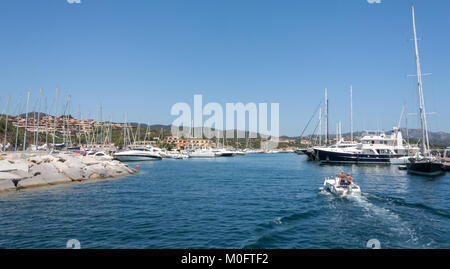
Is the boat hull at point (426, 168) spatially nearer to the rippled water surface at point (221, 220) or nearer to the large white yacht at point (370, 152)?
the rippled water surface at point (221, 220)

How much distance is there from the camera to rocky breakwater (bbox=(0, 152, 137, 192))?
1013 inches

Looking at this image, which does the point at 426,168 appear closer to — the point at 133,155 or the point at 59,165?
the point at 59,165

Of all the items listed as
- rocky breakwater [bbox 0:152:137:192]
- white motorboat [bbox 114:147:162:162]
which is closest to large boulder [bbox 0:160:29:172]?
rocky breakwater [bbox 0:152:137:192]

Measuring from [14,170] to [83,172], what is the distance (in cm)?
906

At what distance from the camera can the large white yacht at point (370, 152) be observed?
64875 millimetres

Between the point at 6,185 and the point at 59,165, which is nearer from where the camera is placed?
the point at 6,185

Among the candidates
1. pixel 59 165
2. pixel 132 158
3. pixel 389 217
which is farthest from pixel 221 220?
pixel 132 158

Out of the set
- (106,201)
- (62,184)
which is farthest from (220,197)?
(62,184)

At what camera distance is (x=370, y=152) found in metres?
66.1

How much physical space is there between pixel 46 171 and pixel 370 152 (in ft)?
208

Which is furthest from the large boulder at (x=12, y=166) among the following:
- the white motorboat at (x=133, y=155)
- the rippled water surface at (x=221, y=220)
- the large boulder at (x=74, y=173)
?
the white motorboat at (x=133, y=155)

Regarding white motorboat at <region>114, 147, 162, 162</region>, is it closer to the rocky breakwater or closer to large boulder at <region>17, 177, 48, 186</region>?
the rocky breakwater

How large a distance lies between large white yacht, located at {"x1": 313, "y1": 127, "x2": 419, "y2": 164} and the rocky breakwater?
151ft
